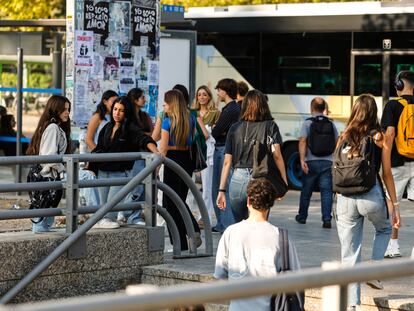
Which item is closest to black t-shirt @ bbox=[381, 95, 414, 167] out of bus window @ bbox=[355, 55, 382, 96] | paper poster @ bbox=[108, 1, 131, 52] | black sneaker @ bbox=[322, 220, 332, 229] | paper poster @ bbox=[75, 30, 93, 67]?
black sneaker @ bbox=[322, 220, 332, 229]

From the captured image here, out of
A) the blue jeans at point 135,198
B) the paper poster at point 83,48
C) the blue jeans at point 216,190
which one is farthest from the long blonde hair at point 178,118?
the paper poster at point 83,48

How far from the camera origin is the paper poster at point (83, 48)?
40.1ft

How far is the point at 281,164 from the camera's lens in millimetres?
10039

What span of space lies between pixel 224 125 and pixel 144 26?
1634mm

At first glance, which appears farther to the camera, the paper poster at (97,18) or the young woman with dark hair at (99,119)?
the paper poster at (97,18)

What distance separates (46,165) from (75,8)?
8.79 ft

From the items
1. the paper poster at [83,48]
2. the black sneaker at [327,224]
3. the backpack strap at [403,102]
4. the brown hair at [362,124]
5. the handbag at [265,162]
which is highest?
the paper poster at [83,48]

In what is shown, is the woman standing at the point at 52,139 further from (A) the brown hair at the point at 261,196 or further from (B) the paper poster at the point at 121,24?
(A) the brown hair at the point at 261,196

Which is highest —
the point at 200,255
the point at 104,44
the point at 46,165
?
the point at 104,44

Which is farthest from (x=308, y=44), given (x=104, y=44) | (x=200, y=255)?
(x=200, y=255)

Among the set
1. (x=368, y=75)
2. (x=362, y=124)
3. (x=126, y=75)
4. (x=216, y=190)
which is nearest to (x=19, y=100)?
(x=126, y=75)

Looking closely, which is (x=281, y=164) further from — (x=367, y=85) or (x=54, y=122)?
(x=367, y=85)

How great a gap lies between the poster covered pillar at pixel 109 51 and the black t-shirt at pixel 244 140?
9.08ft

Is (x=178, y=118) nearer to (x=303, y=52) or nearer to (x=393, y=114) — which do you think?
(x=393, y=114)
